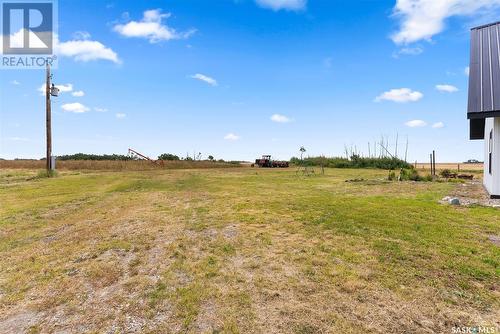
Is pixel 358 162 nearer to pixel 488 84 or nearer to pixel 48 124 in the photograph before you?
pixel 488 84

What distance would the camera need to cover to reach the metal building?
941cm

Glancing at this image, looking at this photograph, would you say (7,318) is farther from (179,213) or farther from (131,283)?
(179,213)

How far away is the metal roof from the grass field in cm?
335

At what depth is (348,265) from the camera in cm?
438

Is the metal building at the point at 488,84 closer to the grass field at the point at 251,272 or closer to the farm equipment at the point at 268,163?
the grass field at the point at 251,272

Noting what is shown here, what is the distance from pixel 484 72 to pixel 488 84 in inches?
33.5

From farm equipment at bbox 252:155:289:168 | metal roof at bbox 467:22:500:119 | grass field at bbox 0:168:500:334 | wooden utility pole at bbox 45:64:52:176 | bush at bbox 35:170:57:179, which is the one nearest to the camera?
grass field at bbox 0:168:500:334

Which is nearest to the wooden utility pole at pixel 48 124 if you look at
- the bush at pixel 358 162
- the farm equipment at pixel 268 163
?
the farm equipment at pixel 268 163

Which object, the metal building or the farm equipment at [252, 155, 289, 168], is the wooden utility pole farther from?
the farm equipment at [252, 155, 289, 168]

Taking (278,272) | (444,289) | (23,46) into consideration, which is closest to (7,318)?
(278,272)

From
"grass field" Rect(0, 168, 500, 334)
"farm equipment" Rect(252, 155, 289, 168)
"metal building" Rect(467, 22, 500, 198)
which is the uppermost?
"metal building" Rect(467, 22, 500, 198)

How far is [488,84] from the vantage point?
32.5 feet

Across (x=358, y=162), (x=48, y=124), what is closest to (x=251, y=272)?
(x=48, y=124)

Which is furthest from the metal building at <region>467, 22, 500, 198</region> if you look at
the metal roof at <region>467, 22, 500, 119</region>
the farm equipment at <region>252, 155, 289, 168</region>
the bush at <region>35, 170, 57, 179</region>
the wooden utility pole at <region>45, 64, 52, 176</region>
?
the farm equipment at <region>252, 155, 289, 168</region>
